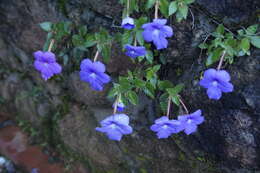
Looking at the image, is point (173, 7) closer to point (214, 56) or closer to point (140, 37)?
point (140, 37)

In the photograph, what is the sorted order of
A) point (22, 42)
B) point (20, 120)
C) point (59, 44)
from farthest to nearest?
1. point (20, 120)
2. point (22, 42)
3. point (59, 44)

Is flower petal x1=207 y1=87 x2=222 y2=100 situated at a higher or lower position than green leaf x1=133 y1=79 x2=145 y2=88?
higher

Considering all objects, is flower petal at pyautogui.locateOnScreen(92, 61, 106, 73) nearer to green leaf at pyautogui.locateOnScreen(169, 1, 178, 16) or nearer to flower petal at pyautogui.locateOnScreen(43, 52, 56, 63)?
flower petal at pyautogui.locateOnScreen(43, 52, 56, 63)

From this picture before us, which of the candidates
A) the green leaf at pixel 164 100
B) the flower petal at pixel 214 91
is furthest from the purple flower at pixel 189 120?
the green leaf at pixel 164 100

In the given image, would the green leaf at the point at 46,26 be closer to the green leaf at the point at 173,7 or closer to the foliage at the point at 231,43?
the green leaf at the point at 173,7

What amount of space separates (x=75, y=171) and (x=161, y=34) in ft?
5.88

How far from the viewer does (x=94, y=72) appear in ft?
5.26

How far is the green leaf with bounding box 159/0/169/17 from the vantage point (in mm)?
1651

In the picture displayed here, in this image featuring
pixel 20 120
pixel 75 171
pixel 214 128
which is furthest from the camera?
pixel 20 120

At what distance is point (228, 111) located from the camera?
1739 millimetres

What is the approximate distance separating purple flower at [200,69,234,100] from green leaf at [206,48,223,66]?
213mm

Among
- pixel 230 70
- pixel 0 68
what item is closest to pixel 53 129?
pixel 0 68

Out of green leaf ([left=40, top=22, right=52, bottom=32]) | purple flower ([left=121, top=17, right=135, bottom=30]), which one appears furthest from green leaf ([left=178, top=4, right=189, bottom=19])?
green leaf ([left=40, top=22, right=52, bottom=32])

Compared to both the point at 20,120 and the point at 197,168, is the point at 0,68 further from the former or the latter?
the point at 197,168
